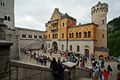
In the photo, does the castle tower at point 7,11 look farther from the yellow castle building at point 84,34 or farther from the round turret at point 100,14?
the round turret at point 100,14

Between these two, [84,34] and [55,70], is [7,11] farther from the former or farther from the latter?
[55,70]

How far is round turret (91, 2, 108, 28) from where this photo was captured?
38656mm

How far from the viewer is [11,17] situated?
3409cm

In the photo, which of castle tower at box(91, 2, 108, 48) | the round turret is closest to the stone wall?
castle tower at box(91, 2, 108, 48)

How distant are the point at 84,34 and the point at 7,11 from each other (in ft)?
65.8

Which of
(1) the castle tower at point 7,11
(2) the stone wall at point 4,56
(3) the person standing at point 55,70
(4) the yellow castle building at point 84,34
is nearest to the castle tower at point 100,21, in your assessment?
(4) the yellow castle building at point 84,34

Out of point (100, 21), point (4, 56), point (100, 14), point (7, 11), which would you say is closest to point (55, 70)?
point (4, 56)

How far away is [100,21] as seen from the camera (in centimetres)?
3894

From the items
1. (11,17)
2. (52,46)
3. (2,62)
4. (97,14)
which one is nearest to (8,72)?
(2,62)

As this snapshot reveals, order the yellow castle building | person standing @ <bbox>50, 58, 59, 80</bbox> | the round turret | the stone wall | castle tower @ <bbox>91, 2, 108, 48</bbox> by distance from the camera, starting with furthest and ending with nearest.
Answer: the round turret
castle tower @ <bbox>91, 2, 108, 48</bbox>
the yellow castle building
person standing @ <bbox>50, 58, 59, 80</bbox>
the stone wall

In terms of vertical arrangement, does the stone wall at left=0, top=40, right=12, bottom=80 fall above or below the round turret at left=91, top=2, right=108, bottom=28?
below

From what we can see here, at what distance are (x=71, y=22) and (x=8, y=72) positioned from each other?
42.9 m

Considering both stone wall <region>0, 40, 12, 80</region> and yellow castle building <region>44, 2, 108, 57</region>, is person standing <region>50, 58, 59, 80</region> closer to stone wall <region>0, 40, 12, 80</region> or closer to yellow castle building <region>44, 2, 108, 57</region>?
stone wall <region>0, 40, 12, 80</region>

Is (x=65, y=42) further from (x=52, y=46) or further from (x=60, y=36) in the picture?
(x=52, y=46)
